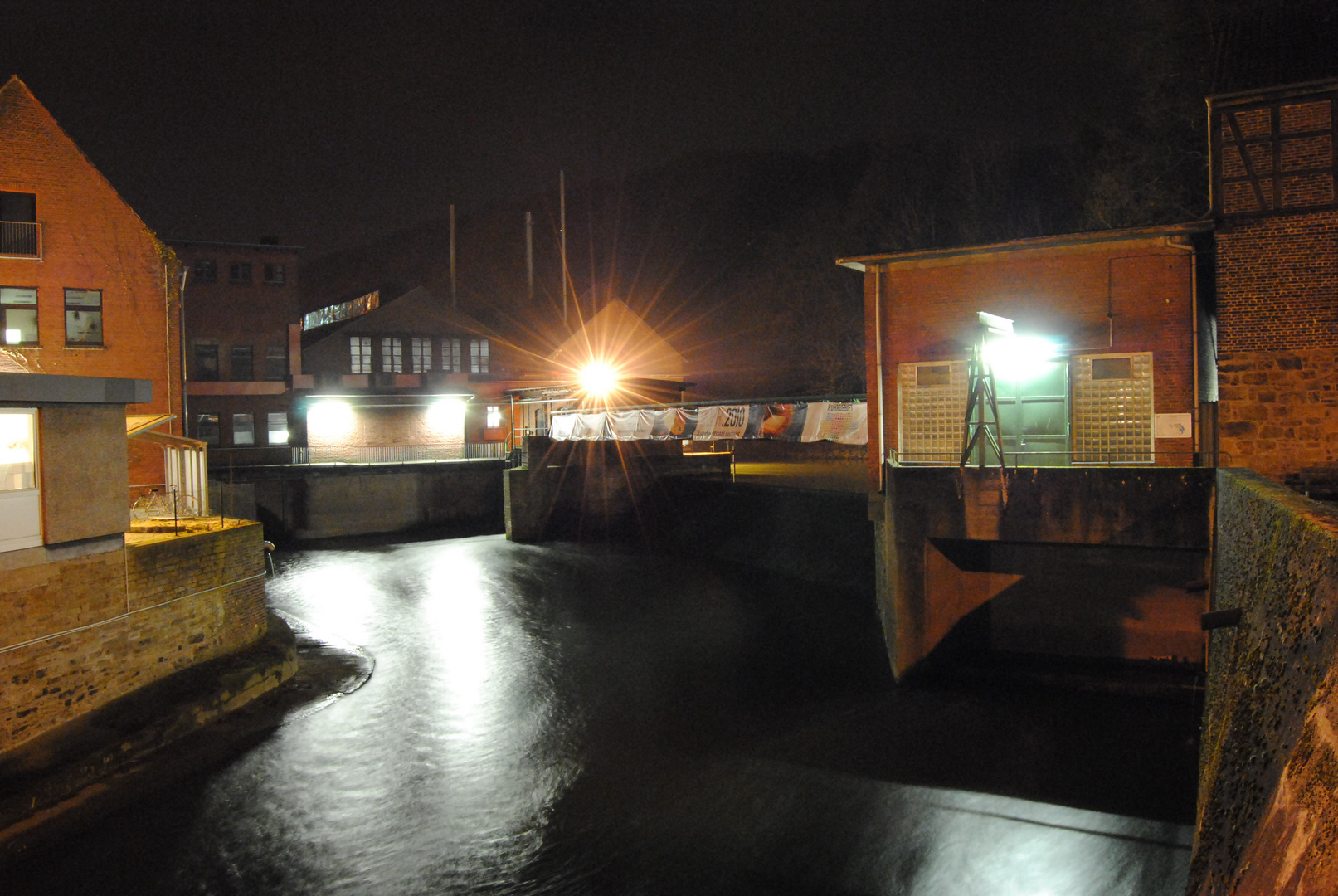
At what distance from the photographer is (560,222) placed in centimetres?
5162

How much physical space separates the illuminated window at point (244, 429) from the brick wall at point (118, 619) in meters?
21.1

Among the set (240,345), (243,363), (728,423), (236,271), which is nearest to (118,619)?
(728,423)

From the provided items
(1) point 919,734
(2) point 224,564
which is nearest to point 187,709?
(2) point 224,564

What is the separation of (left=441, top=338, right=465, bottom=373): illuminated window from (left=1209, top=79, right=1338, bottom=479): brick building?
31.7 meters

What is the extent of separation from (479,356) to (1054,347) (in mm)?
30001

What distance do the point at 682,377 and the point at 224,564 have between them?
35.4 metres

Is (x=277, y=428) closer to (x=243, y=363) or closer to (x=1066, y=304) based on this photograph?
(x=243, y=363)

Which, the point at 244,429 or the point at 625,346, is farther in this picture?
the point at 625,346

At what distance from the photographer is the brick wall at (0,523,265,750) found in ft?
30.8

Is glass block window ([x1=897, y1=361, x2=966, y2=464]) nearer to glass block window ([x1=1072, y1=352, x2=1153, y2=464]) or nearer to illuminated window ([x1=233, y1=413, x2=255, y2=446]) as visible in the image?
glass block window ([x1=1072, y1=352, x2=1153, y2=464])

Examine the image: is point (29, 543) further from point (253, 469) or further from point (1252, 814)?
point (253, 469)

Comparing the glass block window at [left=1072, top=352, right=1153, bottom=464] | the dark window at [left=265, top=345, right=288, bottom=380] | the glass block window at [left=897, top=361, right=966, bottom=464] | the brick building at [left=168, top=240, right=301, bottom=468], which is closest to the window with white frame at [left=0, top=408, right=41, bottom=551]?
the glass block window at [left=897, top=361, right=966, bottom=464]

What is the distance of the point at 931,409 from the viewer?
1430cm

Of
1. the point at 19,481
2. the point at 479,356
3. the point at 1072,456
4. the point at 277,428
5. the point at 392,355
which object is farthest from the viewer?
the point at 479,356
